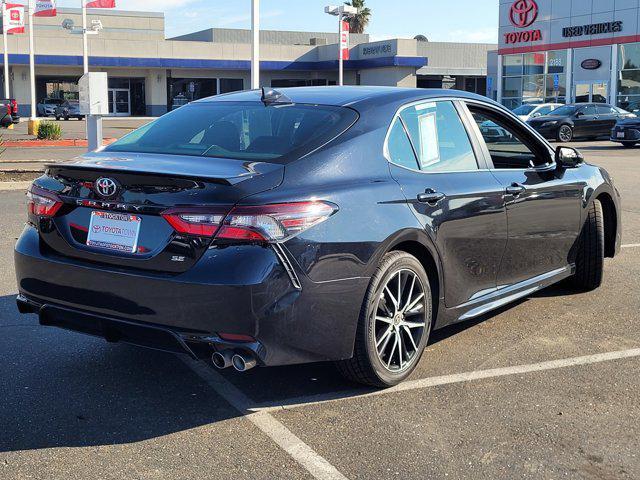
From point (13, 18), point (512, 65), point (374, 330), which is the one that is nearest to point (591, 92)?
point (512, 65)

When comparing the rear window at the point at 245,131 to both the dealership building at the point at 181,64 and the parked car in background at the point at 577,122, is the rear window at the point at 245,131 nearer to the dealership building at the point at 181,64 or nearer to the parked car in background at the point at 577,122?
the parked car in background at the point at 577,122

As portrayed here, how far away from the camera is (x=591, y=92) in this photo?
4303 cm

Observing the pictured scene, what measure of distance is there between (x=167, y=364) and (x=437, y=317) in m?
1.63

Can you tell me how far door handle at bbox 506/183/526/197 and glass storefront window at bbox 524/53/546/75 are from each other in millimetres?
43353

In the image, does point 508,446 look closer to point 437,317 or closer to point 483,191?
point 437,317

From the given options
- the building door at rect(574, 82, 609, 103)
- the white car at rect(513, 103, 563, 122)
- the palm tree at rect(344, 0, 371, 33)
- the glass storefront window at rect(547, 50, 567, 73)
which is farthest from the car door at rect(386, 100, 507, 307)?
the palm tree at rect(344, 0, 371, 33)

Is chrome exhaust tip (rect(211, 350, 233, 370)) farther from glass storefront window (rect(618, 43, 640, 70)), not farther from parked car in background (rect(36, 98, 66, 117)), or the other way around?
parked car in background (rect(36, 98, 66, 117))

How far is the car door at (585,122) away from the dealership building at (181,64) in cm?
2970

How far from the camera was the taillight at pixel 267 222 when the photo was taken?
3.76m

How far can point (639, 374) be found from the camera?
480cm

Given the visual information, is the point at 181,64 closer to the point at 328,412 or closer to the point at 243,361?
the point at 328,412

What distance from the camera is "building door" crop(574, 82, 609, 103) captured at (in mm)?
42375

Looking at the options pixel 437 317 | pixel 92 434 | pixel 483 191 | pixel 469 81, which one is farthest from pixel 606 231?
pixel 469 81

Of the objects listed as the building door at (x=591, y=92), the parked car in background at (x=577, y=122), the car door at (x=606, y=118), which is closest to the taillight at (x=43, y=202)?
the parked car in background at (x=577, y=122)
